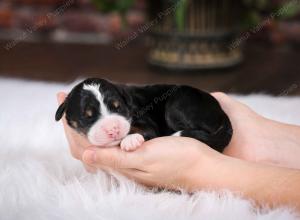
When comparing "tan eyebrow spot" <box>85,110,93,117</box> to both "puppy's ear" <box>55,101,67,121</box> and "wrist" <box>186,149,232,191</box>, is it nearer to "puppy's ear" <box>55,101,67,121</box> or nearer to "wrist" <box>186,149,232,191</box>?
"puppy's ear" <box>55,101,67,121</box>

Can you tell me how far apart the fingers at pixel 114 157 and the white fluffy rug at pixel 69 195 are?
4cm

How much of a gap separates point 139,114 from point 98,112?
6.1 inches

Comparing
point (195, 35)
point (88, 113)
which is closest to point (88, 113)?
point (88, 113)

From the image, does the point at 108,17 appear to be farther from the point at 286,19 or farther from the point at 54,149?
the point at 54,149

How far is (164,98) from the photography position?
1.33m

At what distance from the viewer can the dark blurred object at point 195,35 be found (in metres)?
2.90

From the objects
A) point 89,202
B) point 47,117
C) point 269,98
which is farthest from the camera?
point 269,98

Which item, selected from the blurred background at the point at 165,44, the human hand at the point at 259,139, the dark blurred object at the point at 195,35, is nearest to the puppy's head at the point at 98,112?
the human hand at the point at 259,139

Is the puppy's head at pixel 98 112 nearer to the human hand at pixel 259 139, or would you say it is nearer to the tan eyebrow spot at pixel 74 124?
the tan eyebrow spot at pixel 74 124

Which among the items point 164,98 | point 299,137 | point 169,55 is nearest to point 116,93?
point 164,98

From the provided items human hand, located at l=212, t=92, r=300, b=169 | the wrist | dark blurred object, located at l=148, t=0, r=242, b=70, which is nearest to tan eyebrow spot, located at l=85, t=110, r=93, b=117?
the wrist

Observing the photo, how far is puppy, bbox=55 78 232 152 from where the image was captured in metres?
1.15

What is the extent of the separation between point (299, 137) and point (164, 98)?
1.20 feet

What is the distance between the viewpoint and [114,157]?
3.75 ft
